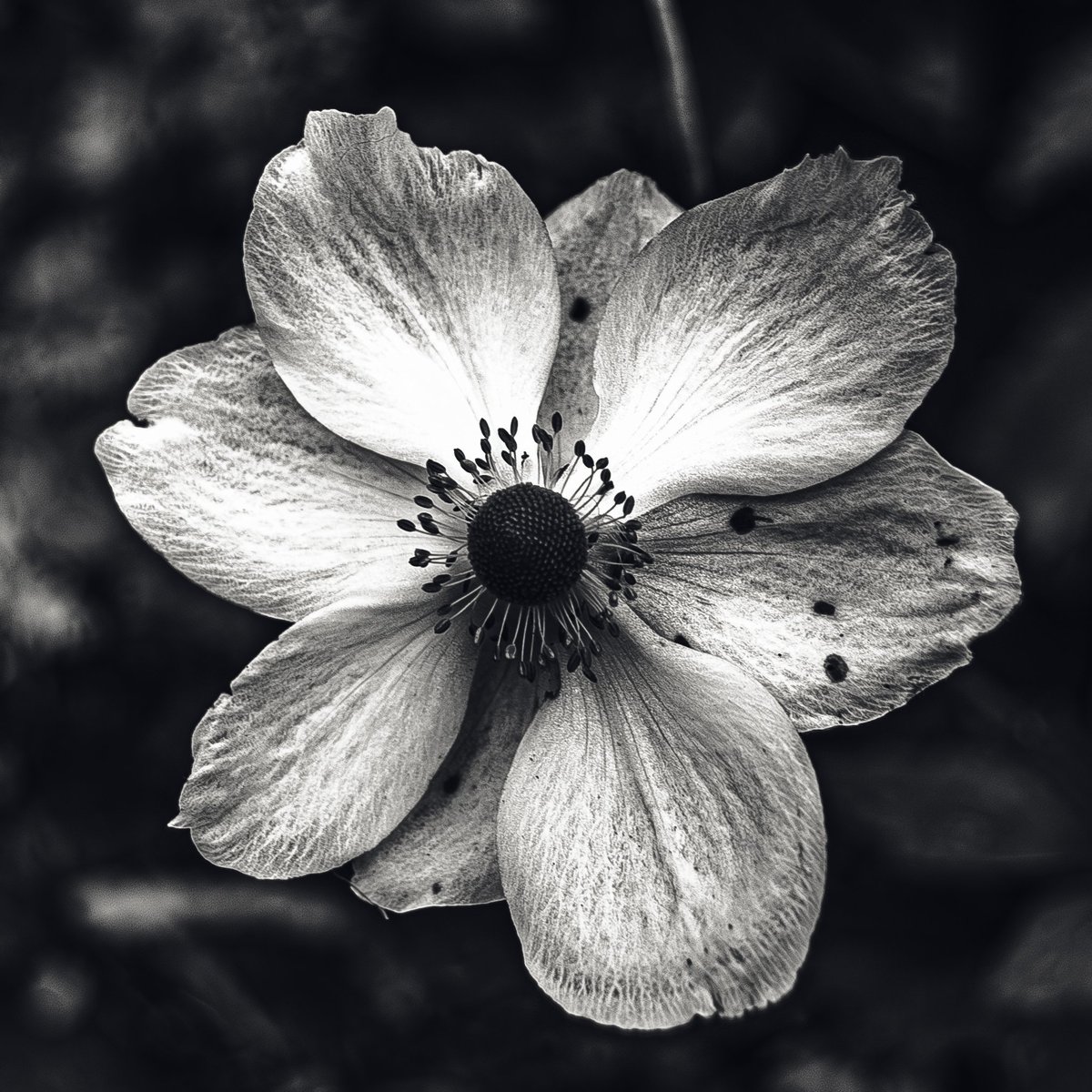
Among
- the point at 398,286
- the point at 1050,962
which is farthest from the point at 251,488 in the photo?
the point at 1050,962

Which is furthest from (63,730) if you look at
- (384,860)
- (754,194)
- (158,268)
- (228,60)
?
(754,194)

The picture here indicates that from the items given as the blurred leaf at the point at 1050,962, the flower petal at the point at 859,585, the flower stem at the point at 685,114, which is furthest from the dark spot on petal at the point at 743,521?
the blurred leaf at the point at 1050,962

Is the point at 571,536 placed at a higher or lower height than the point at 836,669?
higher

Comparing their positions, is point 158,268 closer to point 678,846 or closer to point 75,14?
point 75,14

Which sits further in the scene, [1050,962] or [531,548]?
[1050,962]

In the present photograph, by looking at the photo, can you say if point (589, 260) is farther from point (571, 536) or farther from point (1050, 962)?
point (1050, 962)

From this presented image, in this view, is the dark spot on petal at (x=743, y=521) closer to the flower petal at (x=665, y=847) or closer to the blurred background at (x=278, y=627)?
the flower petal at (x=665, y=847)
